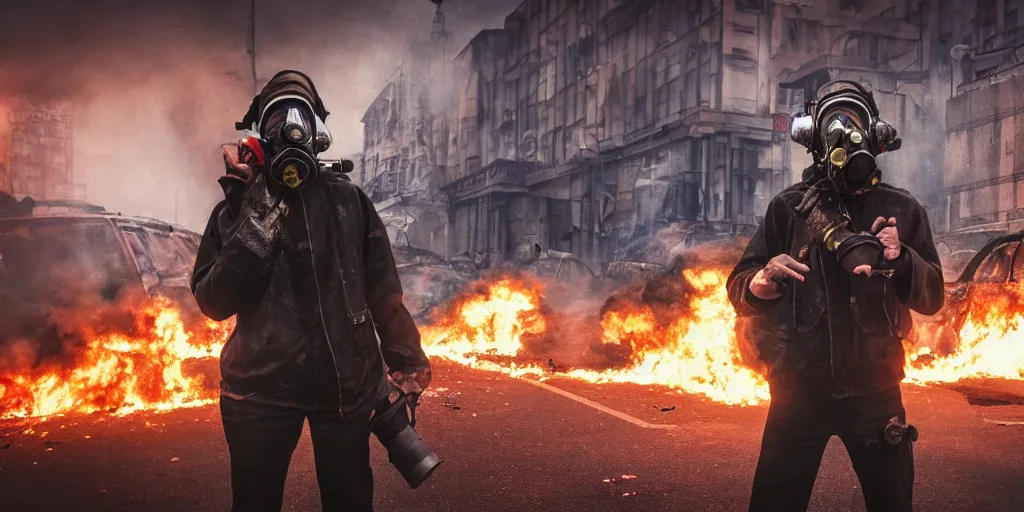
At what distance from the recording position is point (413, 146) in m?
20.0

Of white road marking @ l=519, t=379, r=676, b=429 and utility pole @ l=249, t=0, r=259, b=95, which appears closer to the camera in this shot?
white road marking @ l=519, t=379, r=676, b=429

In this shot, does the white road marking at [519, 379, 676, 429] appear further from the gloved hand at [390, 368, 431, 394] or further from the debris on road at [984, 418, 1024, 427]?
the gloved hand at [390, 368, 431, 394]

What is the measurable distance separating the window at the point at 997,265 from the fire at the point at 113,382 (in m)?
9.90

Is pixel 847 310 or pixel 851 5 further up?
pixel 851 5

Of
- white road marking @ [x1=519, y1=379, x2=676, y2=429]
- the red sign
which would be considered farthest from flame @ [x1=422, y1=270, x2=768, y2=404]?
the red sign

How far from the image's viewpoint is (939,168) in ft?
49.6

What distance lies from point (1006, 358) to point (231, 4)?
46.8 feet

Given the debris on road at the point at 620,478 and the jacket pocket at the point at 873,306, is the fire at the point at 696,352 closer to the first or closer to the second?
the debris on road at the point at 620,478

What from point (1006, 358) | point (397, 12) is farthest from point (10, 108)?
point (1006, 358)

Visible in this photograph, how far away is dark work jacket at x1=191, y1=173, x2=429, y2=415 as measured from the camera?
2.16m

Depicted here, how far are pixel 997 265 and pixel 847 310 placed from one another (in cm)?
842

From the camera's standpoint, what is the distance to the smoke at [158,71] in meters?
11.2

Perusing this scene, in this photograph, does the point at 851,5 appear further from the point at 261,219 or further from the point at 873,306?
the point at 261,219

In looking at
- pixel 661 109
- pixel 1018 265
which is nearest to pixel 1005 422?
pixel 1018 265
